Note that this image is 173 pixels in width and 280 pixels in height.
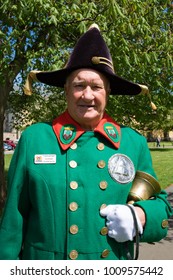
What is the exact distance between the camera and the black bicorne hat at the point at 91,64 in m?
2.16

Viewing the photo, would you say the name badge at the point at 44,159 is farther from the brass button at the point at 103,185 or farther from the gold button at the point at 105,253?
the gold button at the point at 105,253

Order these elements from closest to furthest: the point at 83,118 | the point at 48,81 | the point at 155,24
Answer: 1. the point at 83,118
2. the point at 48,81
3. the point at 155,24

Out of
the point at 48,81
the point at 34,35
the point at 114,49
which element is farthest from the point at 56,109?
the point at 48,81

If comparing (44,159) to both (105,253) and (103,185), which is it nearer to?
(103,185)

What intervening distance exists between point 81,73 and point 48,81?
376 mm

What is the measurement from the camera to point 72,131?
85.1 inches

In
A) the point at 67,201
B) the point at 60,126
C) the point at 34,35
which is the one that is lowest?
the point at 67,201

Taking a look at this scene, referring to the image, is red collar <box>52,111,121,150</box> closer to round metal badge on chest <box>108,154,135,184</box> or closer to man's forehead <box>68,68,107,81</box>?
round metal badge on chest <box>108,154,135,184</box>

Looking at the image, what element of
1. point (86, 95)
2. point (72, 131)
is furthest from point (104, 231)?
point (86, 95)

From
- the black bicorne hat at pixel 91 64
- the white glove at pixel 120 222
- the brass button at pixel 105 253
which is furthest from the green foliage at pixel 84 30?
the brass button at pixel 105 253

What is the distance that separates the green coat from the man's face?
0.10 meters

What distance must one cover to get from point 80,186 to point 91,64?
0.76 m

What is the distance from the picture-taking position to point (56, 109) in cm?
983
